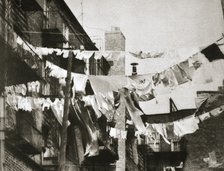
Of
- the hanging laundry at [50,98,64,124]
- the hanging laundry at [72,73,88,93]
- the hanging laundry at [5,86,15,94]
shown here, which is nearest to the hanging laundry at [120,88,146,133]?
the hanging laundry at [72,73,88,93]

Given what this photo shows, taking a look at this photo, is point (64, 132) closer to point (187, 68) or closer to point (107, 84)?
point (107, 84)

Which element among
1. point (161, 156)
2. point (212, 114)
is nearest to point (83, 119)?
point (212, 114)

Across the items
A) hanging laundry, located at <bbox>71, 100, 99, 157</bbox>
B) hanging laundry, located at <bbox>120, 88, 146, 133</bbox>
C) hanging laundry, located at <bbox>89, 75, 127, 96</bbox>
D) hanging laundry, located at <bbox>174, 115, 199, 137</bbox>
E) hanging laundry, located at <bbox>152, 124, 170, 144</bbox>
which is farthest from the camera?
hanging laundry, located at <bbox>71, 100, 99, 157</bbox>

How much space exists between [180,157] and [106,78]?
65.9 feet

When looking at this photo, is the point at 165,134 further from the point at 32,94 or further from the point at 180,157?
the point at 180,157

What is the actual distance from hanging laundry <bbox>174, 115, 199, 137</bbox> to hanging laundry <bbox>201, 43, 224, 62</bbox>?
8.85 feet

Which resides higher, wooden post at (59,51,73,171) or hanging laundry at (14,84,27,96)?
hanging laundry at (14,84,27,96)

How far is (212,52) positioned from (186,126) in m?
3.06

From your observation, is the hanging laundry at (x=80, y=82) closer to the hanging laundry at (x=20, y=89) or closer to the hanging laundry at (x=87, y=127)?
the hanging laundry at (x=87, y=127)

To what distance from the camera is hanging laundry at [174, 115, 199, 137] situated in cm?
1752

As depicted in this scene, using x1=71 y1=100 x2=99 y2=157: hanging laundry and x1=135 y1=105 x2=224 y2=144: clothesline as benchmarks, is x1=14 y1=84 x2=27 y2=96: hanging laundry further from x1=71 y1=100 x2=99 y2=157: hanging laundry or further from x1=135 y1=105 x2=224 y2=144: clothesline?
x1=135 y1=105 x2=224 y2=144: clothesline

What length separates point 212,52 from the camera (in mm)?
15570

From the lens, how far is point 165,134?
706 inches

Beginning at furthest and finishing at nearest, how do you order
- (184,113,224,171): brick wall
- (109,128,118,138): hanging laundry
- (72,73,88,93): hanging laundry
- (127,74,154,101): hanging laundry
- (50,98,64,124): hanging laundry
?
(184,113,224,171): brick wall → (109,128,118,138): hanging laundry → (50,98,64,124): hanging laundry → (72,73,88,93): hanging laundry → (127,74,154,101): hanging laundry
